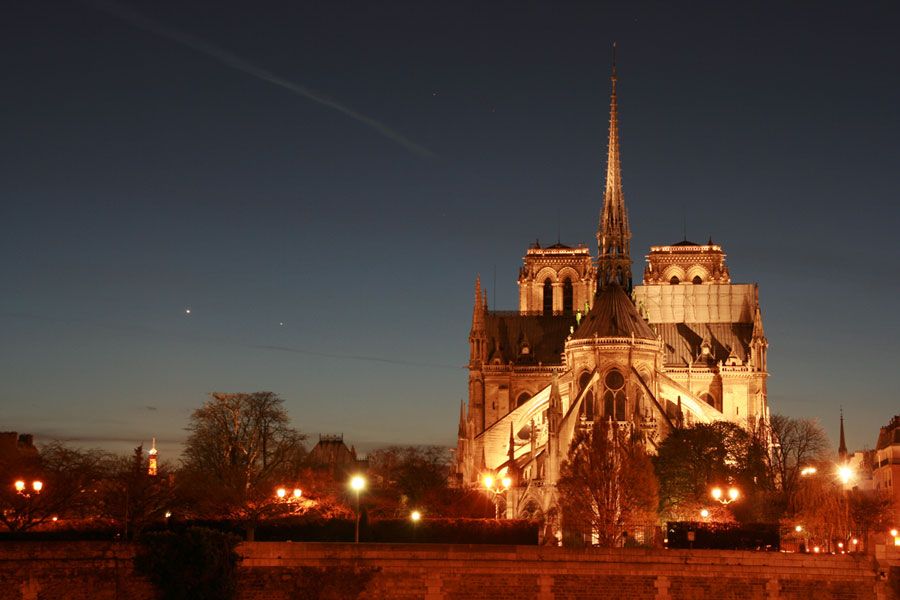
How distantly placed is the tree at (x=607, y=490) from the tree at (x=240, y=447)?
15.1 meters

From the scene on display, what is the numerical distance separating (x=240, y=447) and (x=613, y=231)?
4641 cm

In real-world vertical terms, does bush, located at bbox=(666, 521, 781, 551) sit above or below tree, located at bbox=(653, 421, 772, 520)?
below

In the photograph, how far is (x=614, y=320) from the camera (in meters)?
91.1

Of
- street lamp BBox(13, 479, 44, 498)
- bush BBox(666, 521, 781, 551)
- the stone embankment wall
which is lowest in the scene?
the stone embankment wall

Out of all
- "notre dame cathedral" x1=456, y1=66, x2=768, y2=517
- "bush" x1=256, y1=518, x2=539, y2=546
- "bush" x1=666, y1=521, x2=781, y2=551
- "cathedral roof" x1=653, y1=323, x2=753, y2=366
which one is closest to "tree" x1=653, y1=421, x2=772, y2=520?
"notre dame cathedral" x1=456, y1=66, x2=768, y2=517

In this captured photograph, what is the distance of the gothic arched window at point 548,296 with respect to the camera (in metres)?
112

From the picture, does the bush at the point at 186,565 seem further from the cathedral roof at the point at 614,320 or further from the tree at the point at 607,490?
the cathedral roof at the point at 614,320

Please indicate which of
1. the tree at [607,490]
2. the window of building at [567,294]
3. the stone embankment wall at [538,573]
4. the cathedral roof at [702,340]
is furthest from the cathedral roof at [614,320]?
the stone embankment wall at [538,573]

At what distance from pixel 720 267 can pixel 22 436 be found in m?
57.7

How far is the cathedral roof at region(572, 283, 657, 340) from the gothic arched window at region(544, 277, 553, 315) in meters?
17.9

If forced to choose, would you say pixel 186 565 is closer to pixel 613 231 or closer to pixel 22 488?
pixel 22 488

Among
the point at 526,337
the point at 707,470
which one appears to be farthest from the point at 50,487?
the point at 526,337

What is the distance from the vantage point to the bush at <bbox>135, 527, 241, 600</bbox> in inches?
1644

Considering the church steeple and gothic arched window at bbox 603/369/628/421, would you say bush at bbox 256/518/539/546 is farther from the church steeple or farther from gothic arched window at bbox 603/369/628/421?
the church steeple
